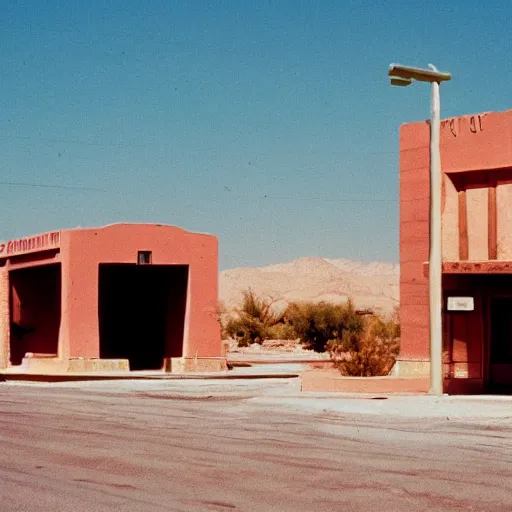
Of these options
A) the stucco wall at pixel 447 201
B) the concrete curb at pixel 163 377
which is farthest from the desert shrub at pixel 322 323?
the stucco wall at pixel 447 201

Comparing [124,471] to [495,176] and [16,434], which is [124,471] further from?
[495,176]

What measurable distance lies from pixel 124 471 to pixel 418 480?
3.42 metres

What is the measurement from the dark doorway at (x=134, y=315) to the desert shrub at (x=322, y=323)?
19.9 m

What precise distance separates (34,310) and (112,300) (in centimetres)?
340

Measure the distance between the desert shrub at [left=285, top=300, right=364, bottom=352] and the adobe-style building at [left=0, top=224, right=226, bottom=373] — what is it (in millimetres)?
20560

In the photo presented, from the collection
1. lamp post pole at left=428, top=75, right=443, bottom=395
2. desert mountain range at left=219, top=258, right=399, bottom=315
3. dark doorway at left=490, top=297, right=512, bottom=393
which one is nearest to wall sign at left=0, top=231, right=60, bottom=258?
dark doorway at left=490, top=297, right=512, bottom=393

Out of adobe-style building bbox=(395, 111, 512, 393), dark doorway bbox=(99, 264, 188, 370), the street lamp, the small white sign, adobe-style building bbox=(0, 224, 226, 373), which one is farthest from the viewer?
dark doorway bbox=(99, 264, 188, 370)

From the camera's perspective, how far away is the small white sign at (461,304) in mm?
24312

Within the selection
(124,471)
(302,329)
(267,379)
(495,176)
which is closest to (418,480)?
(124,471)

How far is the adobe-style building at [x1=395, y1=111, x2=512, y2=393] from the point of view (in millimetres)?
25125

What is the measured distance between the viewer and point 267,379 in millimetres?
34656

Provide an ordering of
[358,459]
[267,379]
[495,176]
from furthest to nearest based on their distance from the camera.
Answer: [267,379] → [495,176] → [358,459]

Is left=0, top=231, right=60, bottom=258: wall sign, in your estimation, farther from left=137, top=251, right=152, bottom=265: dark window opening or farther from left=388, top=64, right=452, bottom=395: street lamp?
left=388, top=64, right=452, bottom=395: street lamp

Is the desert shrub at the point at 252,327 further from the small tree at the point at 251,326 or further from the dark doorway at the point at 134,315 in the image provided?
the dark doorway at the point at 134,315
